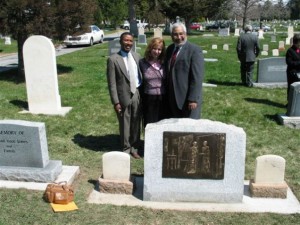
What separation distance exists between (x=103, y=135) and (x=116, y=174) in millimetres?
2517

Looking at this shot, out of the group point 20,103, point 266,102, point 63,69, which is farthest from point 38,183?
point 63,69

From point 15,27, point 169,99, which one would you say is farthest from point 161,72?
point 15,27

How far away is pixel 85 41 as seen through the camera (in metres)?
27.2

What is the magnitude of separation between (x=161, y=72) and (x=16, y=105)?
527 cm

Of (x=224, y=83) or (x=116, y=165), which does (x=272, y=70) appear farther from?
(x=116, y=165)

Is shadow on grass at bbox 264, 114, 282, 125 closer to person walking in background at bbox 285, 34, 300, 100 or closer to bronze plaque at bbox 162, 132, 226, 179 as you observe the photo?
person walking in background at bbox 285, 34, 300, 100

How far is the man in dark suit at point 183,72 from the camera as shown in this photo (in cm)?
531

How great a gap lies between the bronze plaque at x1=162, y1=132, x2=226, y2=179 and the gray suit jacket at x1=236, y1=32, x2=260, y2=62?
7194 mm

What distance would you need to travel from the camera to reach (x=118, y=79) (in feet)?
19.5

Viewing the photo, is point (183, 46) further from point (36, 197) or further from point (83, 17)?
point (83, 17)

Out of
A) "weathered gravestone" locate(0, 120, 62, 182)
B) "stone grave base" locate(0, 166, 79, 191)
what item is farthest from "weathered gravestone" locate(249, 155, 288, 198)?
"weathered gravestone" locate(0, 120, 62, 182)

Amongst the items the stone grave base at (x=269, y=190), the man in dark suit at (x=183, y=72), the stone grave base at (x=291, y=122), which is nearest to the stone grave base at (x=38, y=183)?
the man in dark suit at (x=183, y=72)

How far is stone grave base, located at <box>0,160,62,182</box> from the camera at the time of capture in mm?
5434

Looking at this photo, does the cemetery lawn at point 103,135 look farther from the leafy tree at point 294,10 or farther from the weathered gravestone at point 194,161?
the leafy tree at point 294,10
